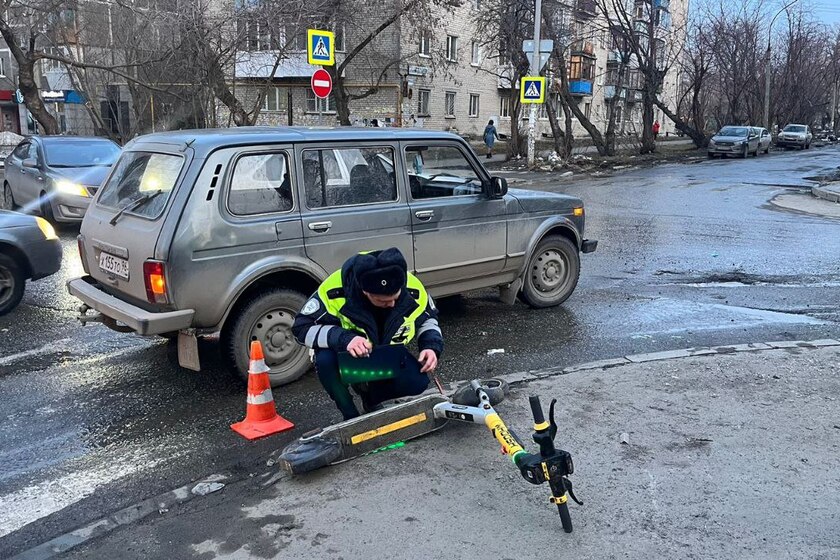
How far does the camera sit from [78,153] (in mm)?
13016

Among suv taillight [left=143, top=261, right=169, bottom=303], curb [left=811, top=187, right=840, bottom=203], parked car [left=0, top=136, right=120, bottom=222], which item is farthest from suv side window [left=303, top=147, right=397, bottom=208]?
curb [left=811, top=187, right=840, bottom=203]

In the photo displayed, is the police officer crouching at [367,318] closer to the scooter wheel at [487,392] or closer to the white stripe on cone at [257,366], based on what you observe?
the scooter wheel at [487,392]

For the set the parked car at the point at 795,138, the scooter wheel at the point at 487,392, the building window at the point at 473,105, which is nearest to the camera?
the scooter wheel at the point at 487,392

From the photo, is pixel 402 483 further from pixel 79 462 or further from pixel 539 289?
pixel 539 289

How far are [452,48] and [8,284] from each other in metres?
39.3

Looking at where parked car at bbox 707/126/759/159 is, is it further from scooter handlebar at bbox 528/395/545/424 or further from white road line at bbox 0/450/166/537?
white road line at bbox 0/450/166/537

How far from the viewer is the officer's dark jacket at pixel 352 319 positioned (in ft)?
12.9

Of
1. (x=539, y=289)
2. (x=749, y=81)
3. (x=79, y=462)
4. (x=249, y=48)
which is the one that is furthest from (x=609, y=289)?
(x=749, y=81)

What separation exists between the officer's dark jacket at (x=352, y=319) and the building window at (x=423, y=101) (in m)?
37.8

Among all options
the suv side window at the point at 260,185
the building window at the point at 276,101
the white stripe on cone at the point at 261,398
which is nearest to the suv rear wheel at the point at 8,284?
the suv side window at the point at 260,185

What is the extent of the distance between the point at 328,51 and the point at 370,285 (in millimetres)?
12084

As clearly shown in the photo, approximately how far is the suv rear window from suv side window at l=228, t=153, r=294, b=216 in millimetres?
407

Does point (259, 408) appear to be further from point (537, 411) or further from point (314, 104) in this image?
point (314, 104)

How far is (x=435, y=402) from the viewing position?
4.34m
